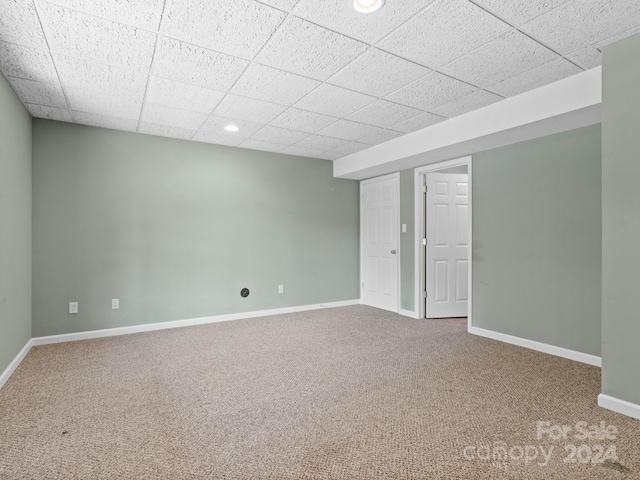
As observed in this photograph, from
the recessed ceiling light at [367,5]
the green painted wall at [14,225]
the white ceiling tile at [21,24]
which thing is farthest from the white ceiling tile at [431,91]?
the green painted wall at [14,225]

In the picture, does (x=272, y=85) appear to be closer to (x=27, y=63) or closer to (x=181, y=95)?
(x=181, y=95)

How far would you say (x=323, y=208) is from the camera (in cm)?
548

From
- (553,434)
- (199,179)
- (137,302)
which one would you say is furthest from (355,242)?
(553,434)

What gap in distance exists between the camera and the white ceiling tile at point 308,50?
212cm

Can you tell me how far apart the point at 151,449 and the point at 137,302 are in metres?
2.62

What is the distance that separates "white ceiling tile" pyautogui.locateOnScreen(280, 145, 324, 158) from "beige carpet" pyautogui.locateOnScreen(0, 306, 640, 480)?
2.61 metres

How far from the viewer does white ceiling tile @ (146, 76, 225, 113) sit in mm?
2846

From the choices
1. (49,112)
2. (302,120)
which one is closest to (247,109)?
(302,120)

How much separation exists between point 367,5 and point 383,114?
164cm

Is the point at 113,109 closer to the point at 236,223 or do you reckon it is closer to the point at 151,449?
the point at 236,223

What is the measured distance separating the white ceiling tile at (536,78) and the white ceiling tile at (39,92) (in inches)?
144

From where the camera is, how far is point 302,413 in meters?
2.20

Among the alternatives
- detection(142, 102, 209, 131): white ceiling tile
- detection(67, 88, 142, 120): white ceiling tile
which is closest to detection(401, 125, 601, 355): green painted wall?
detection(142, 102, 209, 131): white ceiling tile

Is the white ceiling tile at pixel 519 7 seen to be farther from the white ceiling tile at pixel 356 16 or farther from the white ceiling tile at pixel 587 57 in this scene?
the white ceiling tile at pixel 587 57
